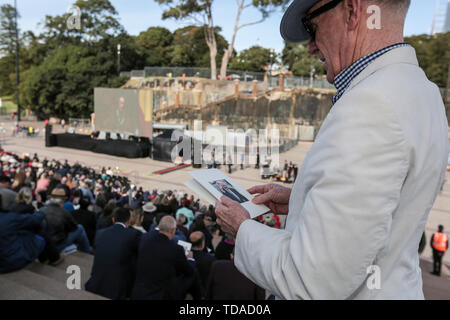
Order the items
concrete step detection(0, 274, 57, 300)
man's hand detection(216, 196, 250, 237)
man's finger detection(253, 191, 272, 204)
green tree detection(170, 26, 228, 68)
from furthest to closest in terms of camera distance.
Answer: green tree detection(170, 26, 228, 68)
concrete step detection(0, 274, 57, 300)
man's finger detection(253, 191, 272, 204)
man's hand detection(216, 196, 250, 237)

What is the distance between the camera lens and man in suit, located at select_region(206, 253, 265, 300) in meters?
3.38

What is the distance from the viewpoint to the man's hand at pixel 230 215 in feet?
3.67

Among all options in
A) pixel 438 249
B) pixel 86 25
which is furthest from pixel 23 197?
pixel 86 25

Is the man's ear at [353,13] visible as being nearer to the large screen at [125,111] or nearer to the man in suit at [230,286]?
the man in suit at [230,286]

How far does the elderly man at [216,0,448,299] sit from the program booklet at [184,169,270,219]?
8.3 inches

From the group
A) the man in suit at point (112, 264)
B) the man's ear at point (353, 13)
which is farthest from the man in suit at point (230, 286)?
the man's ear at point (353, 13)

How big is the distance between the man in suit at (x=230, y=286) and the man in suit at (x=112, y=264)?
1.08 metres

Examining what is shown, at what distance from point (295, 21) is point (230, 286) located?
2769mm

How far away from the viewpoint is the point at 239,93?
36.0m

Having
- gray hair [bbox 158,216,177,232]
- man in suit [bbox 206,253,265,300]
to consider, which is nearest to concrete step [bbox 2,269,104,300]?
gray hair [bbox 158,216,177,232]

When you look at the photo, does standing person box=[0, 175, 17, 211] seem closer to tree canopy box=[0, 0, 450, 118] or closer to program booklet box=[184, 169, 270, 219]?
program booklet box=[184, 169, 270, 219]

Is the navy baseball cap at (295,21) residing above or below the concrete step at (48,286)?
above

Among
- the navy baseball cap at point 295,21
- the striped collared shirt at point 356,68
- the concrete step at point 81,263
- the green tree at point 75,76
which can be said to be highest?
the green tree at point 75,76

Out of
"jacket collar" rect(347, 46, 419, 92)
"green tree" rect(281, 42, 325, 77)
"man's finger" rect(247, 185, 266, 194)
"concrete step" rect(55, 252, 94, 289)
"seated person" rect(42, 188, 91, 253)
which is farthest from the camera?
"green tree" rect(281, 42, 325, 77)
